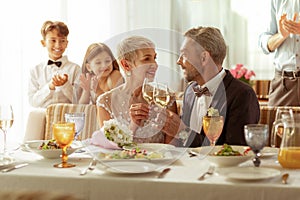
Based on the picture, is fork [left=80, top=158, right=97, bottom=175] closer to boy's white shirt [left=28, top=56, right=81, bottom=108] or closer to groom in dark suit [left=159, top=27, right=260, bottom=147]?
groom in dark suit [left=159, top=27, right=260, bottom=147]

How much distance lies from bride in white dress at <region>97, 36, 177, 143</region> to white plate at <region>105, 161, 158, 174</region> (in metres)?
0.66

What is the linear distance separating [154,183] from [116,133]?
46cm

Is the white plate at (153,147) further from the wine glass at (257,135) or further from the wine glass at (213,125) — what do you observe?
the wine glass at (257,135)

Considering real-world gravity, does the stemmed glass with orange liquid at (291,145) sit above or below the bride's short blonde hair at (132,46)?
below

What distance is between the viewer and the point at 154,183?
1495 millimetres

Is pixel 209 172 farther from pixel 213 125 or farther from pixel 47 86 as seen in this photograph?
pixel 47 86

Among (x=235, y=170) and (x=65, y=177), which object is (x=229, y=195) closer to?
(x=235, y=170)

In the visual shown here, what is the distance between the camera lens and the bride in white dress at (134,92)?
2398 mm

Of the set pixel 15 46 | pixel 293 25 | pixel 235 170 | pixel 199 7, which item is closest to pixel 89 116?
pixel 293 25

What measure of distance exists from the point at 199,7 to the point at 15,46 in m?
2.82

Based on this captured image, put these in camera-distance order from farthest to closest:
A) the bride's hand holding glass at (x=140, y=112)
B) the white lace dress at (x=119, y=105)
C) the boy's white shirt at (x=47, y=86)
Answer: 1. the boy's white shirt at (x=47, y=86)
2. the white lace dress at (x=119, y=105)
3. the bride's hand holding glass at (x=140, y=112)

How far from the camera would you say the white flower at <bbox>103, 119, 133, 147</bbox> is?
74.8 inches

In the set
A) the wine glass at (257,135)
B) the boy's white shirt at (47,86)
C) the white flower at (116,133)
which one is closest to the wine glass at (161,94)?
the white flower at (116,133)

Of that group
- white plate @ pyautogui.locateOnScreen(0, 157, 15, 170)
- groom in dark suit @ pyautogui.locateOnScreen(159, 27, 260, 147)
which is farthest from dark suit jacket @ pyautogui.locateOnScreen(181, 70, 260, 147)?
white plate @ pyautogui.locateOnScreen(0, 157, 15, 170)
